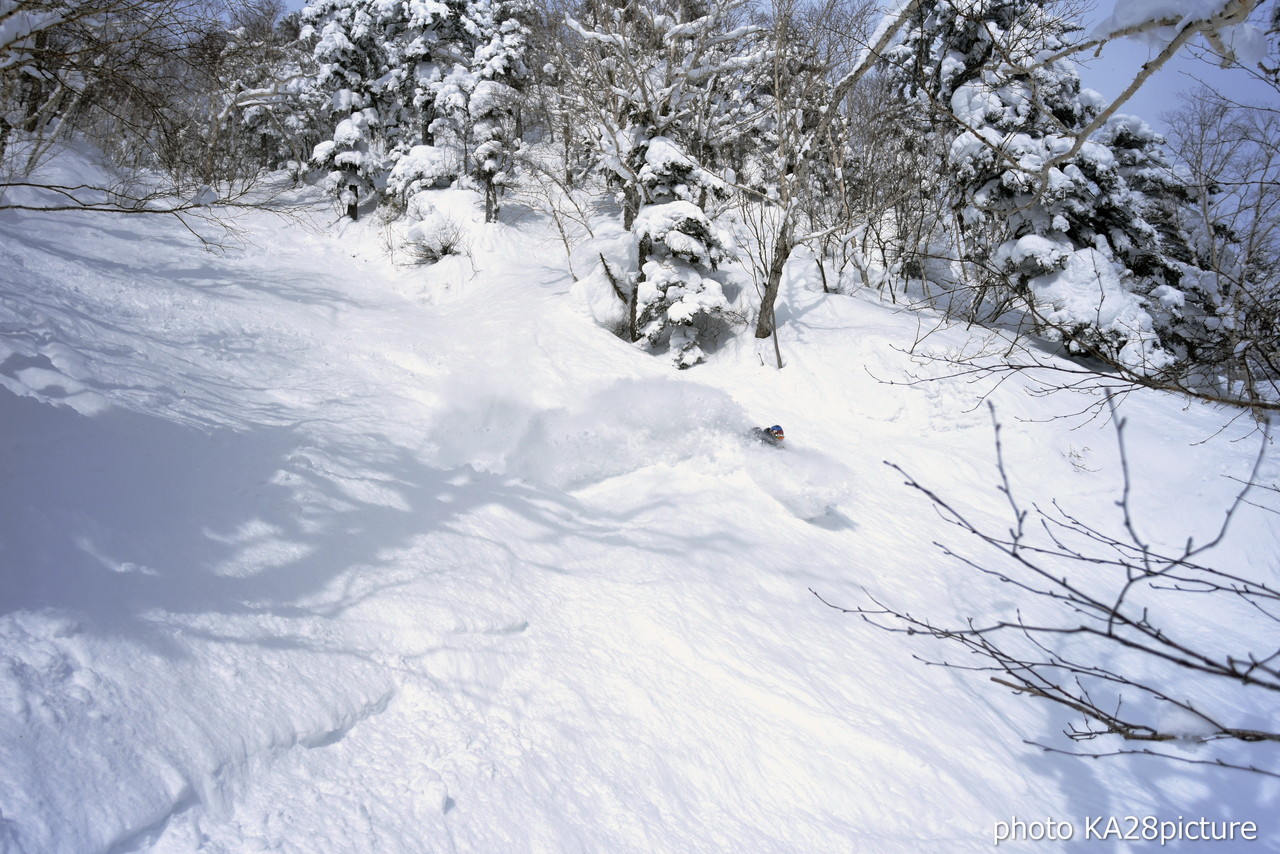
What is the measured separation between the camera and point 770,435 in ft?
Answer: 24.1

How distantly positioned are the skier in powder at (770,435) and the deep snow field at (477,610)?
0.22 metres

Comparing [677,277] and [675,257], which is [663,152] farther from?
[677,277]

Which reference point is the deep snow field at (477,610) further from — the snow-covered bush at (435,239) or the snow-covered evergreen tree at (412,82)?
the snow-covered evergreen tree at (412,82)

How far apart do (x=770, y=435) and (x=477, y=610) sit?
15.2 ft

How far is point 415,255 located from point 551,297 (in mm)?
4943

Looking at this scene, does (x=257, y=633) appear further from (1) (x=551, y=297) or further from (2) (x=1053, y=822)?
(1) (x=551, y=297)

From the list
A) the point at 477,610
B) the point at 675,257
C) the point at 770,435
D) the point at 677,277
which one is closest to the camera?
the point at 477,610

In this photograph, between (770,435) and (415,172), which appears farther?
(415,172)

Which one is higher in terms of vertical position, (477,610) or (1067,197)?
(1067,197)

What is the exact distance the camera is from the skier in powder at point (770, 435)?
7.26m

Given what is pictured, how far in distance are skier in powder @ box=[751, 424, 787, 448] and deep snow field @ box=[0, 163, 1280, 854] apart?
0.22 m

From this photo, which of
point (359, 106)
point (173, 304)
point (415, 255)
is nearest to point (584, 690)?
point (173, 304)

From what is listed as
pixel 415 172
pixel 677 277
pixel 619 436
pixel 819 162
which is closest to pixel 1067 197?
pixel 819 162

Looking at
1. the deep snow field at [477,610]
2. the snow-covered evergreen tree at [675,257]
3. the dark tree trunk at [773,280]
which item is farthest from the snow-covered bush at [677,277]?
the deep snow field at [477,610]
